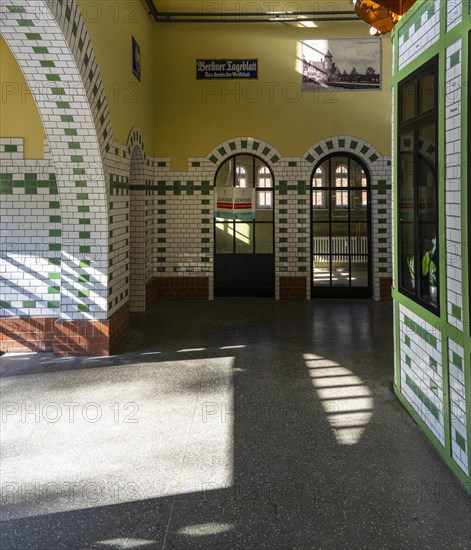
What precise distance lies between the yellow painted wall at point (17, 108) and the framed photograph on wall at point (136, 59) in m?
2.53

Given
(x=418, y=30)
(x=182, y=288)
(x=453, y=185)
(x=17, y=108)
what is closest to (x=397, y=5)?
(x=418, y=30)

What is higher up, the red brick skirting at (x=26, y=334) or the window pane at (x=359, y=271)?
the window pane at (x=359, y=271)

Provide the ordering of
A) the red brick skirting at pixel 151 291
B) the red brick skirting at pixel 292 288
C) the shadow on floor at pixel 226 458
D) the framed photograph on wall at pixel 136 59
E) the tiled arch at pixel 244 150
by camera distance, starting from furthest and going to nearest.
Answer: the red brick skirting at pixel 292 288, the tiled arch at pixel 244 150, the red brick skirting at pixel 151 291, the framed photograph on wall at pixel 136 59, the shadow on floor at pixel 226 458

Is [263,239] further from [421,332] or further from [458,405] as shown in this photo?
[458,405]

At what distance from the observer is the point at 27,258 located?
6.68 metres

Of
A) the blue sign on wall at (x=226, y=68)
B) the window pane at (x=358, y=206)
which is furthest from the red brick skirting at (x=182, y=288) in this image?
the blue sign on wall at (x=226, y=68)

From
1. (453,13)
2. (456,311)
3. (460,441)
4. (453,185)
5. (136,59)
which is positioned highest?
(136,59)

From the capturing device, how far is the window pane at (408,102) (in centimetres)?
441

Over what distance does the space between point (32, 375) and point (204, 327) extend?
2967 millimetres

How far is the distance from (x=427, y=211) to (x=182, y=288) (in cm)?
710

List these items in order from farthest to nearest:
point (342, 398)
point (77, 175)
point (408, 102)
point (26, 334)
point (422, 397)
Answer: point (26, 334)
point (77, 175)
point (342, 398)
point (408, 102)
point (422, 397)

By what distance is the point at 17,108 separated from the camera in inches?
256

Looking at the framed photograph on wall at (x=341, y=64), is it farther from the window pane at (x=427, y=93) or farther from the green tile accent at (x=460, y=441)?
the green tile accent at (x=460, y=441)

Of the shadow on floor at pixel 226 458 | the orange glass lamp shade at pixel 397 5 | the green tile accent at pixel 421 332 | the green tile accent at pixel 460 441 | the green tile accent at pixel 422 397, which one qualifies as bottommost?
the shadow on floor at pixel 226 458
